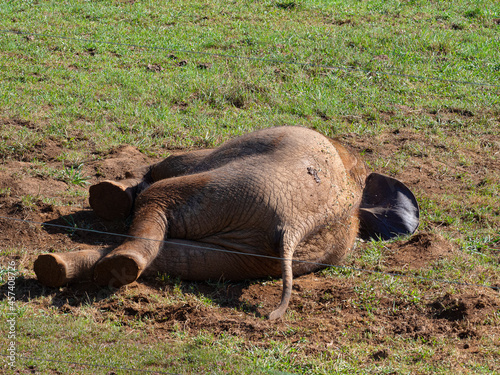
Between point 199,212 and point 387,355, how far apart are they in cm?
170

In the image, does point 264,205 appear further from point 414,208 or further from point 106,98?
A: point 106,98

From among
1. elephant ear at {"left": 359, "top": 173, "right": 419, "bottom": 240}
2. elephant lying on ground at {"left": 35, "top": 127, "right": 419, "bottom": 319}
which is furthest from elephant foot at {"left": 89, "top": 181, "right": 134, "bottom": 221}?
elephant ear at {"left": 359, "top": 173, "right": 419, "bottom": 240}

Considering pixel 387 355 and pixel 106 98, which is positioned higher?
pixel 106 98

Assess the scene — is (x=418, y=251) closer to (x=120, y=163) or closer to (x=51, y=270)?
(x=51, y=270)

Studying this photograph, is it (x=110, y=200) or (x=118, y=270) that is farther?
(x=110, y=200)

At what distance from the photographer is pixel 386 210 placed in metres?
5.41

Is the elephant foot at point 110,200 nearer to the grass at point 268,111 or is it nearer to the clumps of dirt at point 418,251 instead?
the grass at point 268,111

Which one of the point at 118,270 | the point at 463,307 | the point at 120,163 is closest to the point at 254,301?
the point at 118,270

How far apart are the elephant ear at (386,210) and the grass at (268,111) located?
0.23 m

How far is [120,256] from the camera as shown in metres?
4.09

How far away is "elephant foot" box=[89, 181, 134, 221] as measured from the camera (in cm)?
517

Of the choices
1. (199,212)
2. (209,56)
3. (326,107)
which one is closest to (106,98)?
(209,56)

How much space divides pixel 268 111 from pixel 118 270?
14.0 ft

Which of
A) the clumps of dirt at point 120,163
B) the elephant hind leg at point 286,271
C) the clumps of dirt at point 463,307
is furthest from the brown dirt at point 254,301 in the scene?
the clumps of dirt at point 120,163
